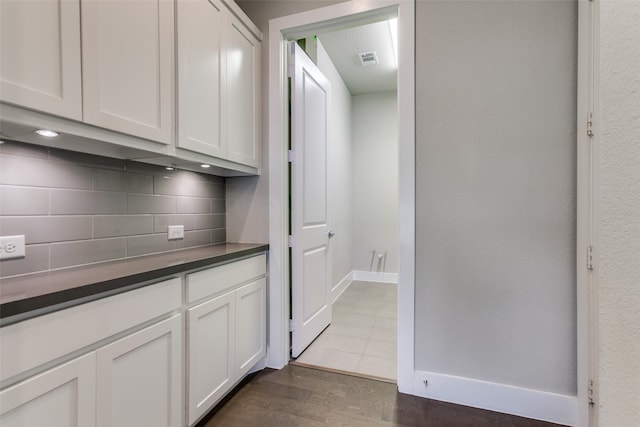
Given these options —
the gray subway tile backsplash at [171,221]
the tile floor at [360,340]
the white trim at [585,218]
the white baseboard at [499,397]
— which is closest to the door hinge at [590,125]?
the white trim at [585,218]

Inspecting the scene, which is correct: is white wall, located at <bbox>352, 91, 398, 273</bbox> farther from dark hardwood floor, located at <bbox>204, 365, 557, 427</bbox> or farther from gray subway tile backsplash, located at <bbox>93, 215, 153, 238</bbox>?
gray subway tile backsplash, located at <bbox>93, 215, 153, 238</bbox>

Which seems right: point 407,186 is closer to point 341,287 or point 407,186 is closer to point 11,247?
point 11,247

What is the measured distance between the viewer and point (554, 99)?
1.60 meters

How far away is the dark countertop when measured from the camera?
82cm

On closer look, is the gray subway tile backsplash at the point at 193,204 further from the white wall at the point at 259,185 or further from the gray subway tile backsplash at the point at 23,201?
the gray subway tile backsplash at the point at 23,201

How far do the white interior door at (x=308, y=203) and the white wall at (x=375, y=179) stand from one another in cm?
201

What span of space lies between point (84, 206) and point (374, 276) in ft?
13.2

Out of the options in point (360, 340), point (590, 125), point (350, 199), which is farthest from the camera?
point (350, 199)

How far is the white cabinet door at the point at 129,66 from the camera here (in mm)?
1065

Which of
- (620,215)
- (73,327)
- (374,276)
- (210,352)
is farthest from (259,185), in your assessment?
(374,276)

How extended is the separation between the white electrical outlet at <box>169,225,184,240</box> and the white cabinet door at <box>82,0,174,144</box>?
24.6 inches

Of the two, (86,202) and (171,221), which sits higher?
(86,202)

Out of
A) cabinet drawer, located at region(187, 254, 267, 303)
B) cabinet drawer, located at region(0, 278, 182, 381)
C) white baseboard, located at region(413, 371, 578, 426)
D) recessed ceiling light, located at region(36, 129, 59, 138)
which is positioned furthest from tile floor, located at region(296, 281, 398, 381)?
recessed ceiling light, located at region(36, 129, 59, 138)

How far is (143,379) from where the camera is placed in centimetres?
118
